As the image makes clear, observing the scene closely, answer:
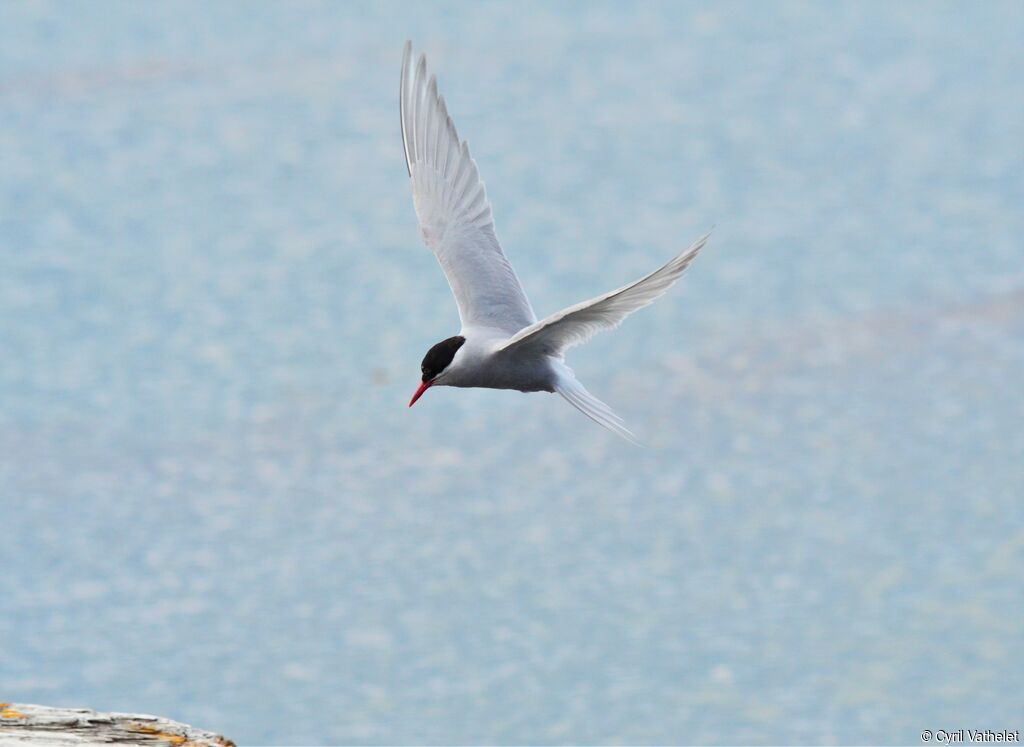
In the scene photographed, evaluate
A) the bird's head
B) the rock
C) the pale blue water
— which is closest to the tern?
the bird's head

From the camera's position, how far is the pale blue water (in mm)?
4566

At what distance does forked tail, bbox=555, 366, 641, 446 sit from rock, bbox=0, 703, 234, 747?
0.81 m

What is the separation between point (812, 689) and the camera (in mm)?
4465

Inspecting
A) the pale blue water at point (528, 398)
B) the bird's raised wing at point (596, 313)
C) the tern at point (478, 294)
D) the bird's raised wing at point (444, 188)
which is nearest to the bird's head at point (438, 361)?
the tern at point (478, 294)

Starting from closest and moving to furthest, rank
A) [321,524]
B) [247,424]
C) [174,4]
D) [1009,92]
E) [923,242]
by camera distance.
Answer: [321,524]
[247,424]
[923,242]
[1009,92]
[174,4]

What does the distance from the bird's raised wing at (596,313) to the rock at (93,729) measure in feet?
2.66

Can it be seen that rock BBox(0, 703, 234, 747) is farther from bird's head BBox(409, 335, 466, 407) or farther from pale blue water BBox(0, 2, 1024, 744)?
pale blue water BBox(0, 2, 1024, 744)

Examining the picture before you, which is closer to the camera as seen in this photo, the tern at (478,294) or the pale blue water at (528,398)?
the tern at (478,294)

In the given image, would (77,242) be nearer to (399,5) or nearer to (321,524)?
(321,524)

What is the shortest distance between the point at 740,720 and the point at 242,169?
485cm

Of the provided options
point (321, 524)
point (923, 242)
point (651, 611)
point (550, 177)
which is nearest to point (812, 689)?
point (651, 611)

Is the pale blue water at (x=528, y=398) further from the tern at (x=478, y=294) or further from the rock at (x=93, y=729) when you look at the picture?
the rock at (x=93, y=729)

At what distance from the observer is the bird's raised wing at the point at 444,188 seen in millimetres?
3453

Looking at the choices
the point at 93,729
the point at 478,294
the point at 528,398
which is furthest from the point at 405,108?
the point at 528,398
